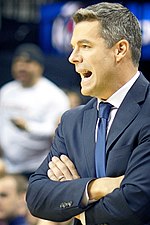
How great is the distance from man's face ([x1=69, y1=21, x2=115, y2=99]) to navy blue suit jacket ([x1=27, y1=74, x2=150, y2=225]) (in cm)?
13

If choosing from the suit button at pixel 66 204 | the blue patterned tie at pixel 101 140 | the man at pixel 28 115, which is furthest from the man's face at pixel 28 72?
the suit button at pixel 66 204

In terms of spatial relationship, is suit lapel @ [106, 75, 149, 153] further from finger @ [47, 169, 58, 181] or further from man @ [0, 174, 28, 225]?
man @ [0, 174, 28, 225]

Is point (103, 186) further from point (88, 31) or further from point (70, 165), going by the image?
point (88, 31)

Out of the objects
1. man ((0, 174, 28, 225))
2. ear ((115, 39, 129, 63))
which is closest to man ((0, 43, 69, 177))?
man ((0, 174, 28, 225))

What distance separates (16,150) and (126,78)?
4.62 meters

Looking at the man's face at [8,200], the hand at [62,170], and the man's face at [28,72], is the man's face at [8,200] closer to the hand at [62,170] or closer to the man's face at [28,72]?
the hand at [62,170]

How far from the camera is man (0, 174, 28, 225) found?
17.7 feet

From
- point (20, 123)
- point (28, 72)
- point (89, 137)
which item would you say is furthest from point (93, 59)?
point (28, 72)

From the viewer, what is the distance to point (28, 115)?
25.5 ft

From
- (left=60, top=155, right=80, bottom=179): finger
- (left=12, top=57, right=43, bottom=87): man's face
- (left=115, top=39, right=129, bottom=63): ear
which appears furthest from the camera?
(left=12, top=57, right=43, bottom=87): man's face

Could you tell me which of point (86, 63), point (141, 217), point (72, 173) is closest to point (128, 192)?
point (141, 217)

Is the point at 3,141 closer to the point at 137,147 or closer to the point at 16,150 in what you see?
the point at 16,150

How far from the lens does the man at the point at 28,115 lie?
7605 mm

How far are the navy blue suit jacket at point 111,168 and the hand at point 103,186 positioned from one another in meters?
0.03
